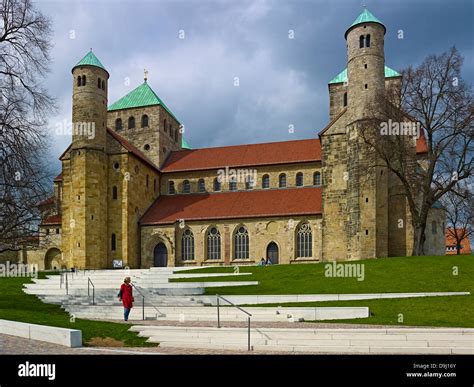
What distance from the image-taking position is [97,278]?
35.5 metres

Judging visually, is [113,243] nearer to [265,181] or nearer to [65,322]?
[265,181]

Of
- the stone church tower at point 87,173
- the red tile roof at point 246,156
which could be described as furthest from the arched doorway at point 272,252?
the stone church tower at point 87,173

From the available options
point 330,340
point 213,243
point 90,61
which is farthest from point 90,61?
point 330,340

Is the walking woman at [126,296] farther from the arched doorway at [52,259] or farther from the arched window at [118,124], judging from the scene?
the arched window at [118,124]

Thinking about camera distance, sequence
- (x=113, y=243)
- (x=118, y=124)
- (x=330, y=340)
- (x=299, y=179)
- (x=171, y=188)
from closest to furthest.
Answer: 1. (x=330, y=340)
2. (x=113, y=243)
3. (x=299, y=179)
4. (x=171, y=188)
5. (x=118, y=124)

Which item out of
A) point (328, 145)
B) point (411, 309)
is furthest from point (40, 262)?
point (411, 309)

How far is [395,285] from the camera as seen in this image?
82.2 ft

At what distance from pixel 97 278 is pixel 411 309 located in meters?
23.1

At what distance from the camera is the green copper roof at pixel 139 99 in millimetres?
58125

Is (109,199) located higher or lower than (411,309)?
higher

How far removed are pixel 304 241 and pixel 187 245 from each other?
11151 millimetres

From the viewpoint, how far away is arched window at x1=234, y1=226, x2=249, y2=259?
46438 millimetres

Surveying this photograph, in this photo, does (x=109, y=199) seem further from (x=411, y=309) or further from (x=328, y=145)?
(x=411, y=309)

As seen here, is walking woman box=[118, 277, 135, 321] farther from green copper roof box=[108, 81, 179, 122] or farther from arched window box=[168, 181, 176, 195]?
green copper roof box=[108, 81, 179, 122]
